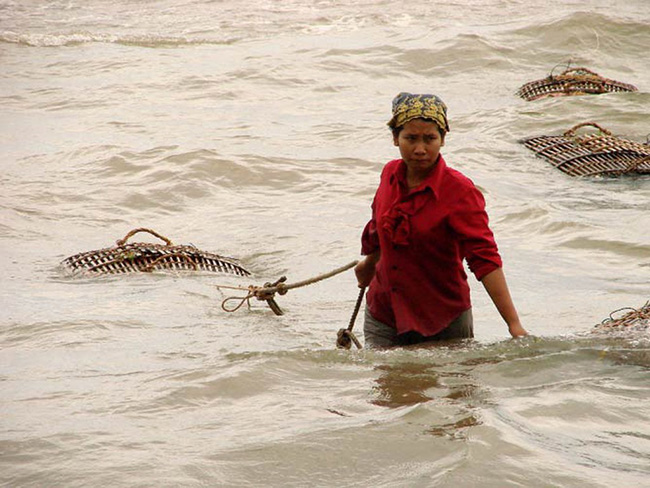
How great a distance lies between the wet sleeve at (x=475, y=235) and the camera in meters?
4.71

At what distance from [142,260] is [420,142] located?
348 cm

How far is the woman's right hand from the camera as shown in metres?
5.29

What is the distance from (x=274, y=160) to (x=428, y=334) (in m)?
7.47

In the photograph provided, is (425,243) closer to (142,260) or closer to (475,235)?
(475,235)

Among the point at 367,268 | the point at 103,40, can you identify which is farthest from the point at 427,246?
the point at 103,40

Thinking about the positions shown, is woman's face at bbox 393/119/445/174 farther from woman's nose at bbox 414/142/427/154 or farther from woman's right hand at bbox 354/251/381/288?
woman's right hand at bbox 354/251/381/288

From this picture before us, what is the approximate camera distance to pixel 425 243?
16.0 feet

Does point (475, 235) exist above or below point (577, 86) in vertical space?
below

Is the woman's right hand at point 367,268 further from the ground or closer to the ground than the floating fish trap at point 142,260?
further from the ground

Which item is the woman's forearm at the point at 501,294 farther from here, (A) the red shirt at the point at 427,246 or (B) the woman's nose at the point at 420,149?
(B) the woman's nose at the point at 420,149

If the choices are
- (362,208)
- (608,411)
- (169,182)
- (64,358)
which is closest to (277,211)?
(362,208)

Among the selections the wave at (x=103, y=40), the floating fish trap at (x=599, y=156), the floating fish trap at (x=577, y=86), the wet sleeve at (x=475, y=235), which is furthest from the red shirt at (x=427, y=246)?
the wave at (x=103, y=40)

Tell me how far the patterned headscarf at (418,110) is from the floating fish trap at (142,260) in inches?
127

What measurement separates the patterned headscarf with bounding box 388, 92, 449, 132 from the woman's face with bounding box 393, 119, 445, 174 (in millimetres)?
25
